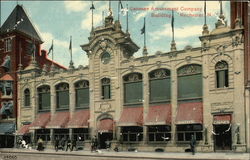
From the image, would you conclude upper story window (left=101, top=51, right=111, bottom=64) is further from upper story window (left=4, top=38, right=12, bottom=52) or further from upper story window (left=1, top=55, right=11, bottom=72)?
upper story window (left=4, top=38, right=12, bottom=52)

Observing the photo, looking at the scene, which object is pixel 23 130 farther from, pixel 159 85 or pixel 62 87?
pixel 159 85

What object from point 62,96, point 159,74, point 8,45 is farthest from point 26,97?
point 159,74

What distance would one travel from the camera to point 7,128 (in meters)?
48.1

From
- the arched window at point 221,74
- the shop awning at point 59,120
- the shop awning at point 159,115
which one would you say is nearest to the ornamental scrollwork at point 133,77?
the shop awning at point 159,115

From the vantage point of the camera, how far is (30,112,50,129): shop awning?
147 ft

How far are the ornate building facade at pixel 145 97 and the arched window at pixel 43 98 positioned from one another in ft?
0.42

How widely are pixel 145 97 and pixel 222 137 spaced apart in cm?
894

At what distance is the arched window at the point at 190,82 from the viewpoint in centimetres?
3512

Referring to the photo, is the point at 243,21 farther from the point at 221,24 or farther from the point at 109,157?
the point at 109,157

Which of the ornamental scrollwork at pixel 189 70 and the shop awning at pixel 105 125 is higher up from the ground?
the ornamental scrollwork at pixel 189 70

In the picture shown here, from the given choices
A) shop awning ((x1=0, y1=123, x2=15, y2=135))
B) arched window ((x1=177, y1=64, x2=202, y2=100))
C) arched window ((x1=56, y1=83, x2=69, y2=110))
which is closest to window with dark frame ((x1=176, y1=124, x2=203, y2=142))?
arched window ((x1=177, y1=64, x2=202, y2=100))

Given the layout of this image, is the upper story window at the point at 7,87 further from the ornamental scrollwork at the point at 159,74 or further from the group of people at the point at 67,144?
the ornamental scrollwork at the point at 159,74

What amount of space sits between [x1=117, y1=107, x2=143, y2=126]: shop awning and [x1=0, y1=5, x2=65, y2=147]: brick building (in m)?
16.1

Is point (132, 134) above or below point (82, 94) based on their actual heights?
below
